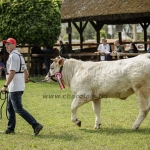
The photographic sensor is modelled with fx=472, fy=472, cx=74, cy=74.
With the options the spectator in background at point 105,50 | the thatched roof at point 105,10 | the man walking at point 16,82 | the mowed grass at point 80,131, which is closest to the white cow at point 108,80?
the mowed grass at point 80,131

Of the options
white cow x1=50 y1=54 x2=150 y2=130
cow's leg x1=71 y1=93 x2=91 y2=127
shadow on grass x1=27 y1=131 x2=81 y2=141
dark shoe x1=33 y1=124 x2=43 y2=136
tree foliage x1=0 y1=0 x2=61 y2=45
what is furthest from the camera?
tree foliage x1=0 y1=0 x2=61 y2=45

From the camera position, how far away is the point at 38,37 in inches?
862

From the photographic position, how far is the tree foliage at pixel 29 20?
70.6 feet

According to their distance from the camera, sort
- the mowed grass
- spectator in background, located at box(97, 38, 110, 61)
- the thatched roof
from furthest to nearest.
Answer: the thatched roof
spectator in background, located at box(97, 38, 110, 61)
the mowed grass

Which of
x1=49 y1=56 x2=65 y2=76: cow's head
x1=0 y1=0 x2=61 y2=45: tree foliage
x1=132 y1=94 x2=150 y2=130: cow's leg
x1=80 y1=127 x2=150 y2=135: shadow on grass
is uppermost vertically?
x1=0 y1=0 x2=61 y2=45: tree foliage

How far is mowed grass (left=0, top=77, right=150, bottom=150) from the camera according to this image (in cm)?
827

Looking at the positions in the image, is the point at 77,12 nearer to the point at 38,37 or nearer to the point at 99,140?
the point at 38,37

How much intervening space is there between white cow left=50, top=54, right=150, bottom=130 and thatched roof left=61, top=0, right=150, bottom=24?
41.3 ft

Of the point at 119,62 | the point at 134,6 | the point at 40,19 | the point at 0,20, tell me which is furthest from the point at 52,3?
the point at 119,62

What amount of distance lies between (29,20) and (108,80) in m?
12.5

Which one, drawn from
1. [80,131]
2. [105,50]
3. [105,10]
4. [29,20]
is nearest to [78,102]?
[80,131]

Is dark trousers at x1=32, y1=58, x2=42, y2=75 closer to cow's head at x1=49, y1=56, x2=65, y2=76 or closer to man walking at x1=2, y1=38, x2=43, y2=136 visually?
→ cow's head at x1=49, y1=56, x2=65, y2=76

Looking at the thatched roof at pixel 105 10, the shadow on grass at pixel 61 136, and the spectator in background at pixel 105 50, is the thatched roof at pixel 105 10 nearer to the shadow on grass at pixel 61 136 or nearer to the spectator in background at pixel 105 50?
the spectator in background at pixel 105 50

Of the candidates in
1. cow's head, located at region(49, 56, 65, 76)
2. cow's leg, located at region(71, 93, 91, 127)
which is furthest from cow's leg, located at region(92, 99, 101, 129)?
cow's head, located at region(49, 56, 65, 76)
